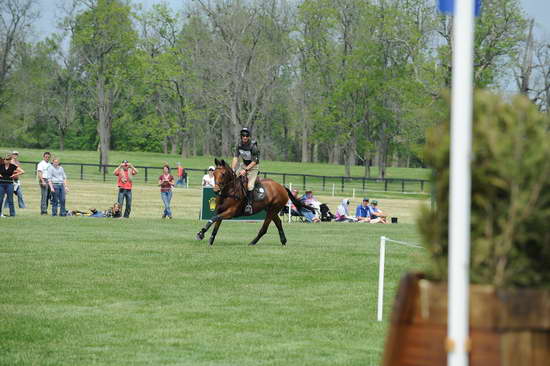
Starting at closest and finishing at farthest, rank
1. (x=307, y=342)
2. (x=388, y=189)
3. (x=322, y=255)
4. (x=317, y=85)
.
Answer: (x=307, y=342)
(x=322, y=255)
(x=388, y=189)
(x=317, y=85)

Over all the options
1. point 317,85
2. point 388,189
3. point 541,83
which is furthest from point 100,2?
point 541,83

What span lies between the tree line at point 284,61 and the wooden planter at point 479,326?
51190 millimetres

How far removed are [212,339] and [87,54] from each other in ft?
221

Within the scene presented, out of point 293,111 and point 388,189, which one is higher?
point 293,111

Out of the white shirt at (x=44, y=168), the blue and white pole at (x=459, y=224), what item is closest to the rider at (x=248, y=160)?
the white shirt at (x=44, y=168)

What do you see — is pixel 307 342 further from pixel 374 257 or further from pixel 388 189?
pixel 388 189

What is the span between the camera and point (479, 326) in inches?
142

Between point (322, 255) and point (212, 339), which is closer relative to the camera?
point (212, 339)

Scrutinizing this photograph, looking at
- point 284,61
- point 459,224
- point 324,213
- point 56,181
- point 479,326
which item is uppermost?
point 284,61

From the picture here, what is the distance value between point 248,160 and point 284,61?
2257 inches

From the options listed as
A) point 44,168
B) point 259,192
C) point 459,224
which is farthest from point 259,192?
point 459,224

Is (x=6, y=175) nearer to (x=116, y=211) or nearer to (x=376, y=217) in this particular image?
(x=116, y=211)

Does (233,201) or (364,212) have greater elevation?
(233,201)

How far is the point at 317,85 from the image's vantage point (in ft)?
268
